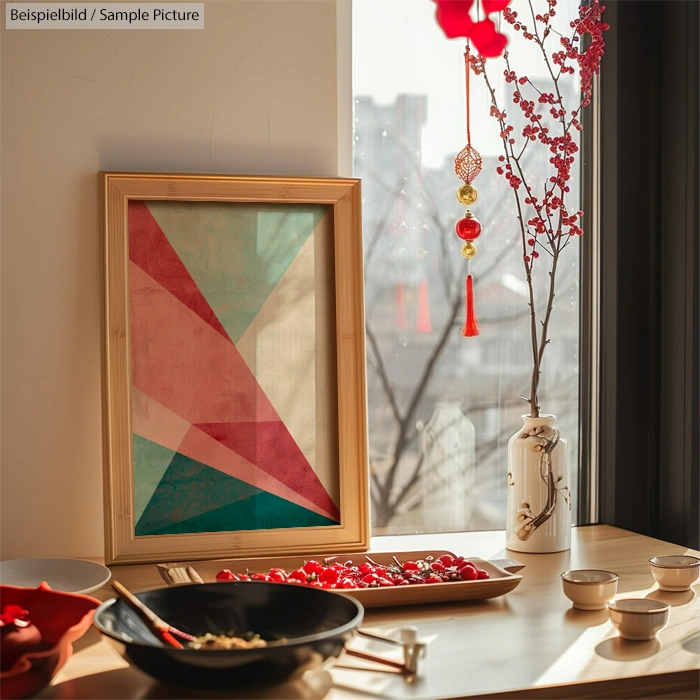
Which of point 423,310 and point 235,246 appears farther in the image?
point 423,310

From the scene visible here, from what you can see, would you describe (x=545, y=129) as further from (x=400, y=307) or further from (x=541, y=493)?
(x=541, y=493)

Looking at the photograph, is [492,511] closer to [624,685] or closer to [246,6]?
[624,685]

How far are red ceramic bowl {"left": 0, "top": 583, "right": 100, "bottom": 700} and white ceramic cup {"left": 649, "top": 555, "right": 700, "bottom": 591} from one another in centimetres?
78

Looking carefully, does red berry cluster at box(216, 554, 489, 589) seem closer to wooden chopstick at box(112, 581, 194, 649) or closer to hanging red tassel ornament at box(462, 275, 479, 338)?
wooden chopstick at box(112, 581, 194, 649)

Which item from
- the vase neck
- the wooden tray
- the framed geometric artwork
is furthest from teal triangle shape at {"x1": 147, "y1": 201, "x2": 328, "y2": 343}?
the vase neck

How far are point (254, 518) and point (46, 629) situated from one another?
50cm

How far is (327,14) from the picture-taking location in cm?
143

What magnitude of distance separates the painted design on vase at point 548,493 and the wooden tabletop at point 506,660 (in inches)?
6.7

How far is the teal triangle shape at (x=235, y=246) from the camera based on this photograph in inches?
53.6

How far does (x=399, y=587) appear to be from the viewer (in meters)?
1.08

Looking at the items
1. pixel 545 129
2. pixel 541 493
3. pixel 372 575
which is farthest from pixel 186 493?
pixel 545 129

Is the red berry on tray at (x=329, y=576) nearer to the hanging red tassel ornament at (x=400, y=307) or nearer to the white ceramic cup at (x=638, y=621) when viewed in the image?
the white ceramic cup at (x=638, y=621)

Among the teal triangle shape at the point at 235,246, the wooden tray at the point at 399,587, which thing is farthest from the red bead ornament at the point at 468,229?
the wooden tray at the point at 399,587

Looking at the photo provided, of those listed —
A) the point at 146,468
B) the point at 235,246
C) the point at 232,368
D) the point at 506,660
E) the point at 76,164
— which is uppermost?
the point at 76,164
